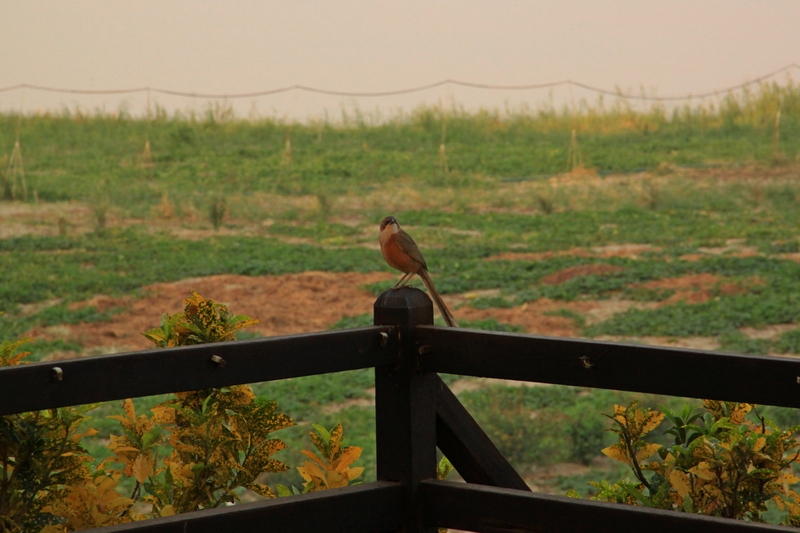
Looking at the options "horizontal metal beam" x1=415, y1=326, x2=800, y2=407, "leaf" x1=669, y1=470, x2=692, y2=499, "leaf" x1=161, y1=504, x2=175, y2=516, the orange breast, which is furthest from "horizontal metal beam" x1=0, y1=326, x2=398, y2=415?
the orange breast

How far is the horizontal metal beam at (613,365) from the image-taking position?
163cm

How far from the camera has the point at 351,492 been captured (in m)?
1.94

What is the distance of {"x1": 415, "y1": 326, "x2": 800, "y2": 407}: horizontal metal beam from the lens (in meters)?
1.63

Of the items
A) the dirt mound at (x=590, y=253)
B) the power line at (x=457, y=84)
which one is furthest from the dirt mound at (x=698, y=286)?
the power line at (x=457, y=84)

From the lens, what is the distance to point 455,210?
13586mm

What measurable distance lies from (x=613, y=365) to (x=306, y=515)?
→ 62 cm

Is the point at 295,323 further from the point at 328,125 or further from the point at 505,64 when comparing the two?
the point at 505,64

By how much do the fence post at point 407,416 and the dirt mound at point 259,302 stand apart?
8.86 metres

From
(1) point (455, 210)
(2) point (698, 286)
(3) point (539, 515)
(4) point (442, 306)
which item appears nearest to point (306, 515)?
(3) point (539, 515)

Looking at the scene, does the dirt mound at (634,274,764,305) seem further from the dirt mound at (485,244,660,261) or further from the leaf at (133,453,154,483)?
the leaf at (133,453,154,483)

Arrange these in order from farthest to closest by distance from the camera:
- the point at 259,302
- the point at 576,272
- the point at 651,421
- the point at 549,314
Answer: the point at 576,272, the point at 259,302, the point at 549,314, the point at 651,421

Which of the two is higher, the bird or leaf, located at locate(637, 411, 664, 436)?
the bird

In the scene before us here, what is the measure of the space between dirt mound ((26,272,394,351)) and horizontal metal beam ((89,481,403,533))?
29.3 ft

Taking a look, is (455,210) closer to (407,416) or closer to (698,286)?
(698,286)
